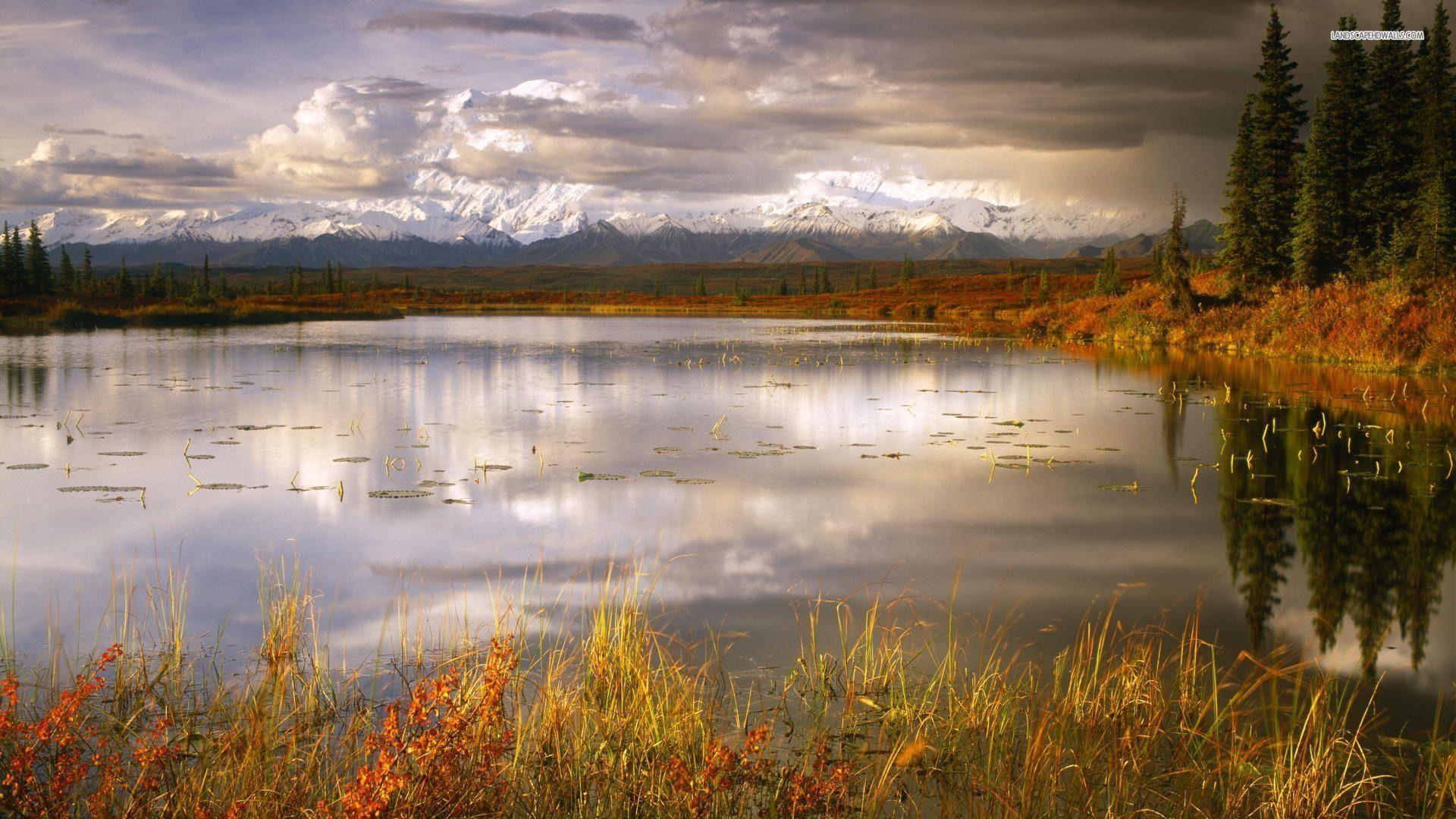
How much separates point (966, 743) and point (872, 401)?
2249 centimetres

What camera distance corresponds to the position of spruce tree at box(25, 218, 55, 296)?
285ft

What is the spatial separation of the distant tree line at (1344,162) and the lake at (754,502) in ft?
57.6

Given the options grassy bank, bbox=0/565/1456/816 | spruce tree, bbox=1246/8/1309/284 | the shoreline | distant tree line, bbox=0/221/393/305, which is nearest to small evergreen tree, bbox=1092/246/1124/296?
the shoreline

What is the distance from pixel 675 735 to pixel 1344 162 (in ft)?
183

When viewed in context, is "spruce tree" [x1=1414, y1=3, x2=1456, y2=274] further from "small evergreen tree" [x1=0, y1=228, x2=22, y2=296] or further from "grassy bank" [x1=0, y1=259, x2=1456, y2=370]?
"small evergreen tree" [x1=0, y1=228, x2=22, y2=296]

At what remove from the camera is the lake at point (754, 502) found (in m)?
10.3

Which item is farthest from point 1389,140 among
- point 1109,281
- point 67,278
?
point 67,278

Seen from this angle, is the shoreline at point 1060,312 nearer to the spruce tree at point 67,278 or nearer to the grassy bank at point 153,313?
the grassy bank at point 153,313

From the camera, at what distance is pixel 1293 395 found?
29125 millimetres

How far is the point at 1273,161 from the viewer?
54.1 meters

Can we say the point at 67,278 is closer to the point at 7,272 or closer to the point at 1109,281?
the point at 7,272

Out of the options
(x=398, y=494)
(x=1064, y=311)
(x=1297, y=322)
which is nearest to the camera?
(x=398, y=494)

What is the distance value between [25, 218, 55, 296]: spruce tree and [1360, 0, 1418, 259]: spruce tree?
320 ft

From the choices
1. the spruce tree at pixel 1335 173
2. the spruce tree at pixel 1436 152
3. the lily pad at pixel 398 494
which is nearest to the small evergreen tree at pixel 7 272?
the lily pad at pixel 398 494
